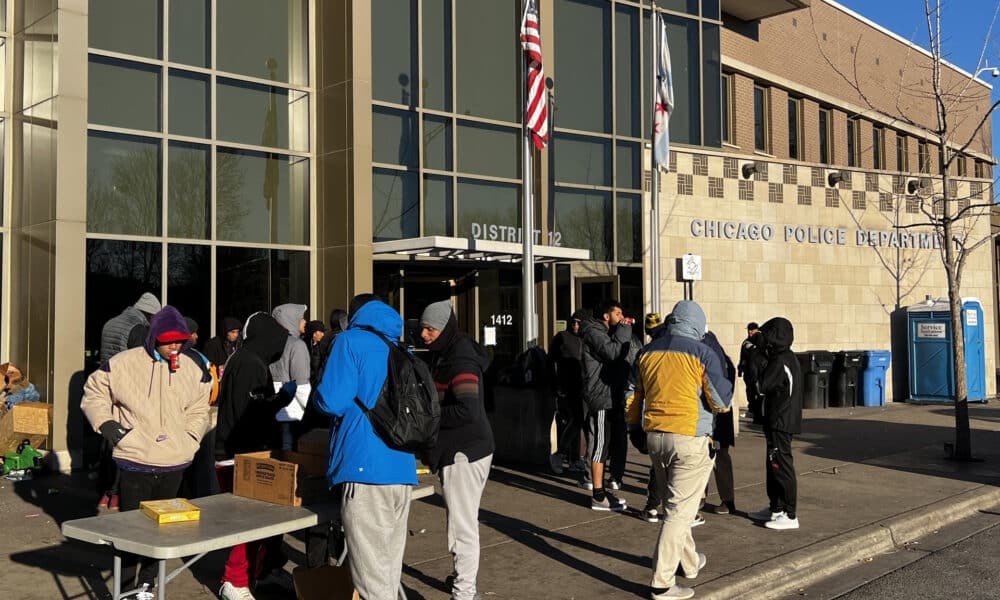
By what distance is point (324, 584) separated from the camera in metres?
5.60

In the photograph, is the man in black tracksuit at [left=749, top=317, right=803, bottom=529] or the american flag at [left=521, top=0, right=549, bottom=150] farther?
the american flag at [left=521, top=0, right=549, bottom=150]

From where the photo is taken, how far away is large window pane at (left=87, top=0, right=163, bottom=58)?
40.4 ft

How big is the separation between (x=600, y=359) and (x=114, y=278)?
6.62 meters

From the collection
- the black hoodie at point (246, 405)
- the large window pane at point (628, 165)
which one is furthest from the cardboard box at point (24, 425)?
the large window pane at point (628, 165)

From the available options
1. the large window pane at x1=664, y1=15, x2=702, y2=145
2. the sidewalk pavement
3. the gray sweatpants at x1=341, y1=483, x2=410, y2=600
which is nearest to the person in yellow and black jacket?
the sidewalk pavement

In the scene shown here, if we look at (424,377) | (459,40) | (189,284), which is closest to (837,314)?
(459,40)

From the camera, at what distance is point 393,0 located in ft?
49.5

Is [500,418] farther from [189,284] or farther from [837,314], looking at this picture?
[837,314]

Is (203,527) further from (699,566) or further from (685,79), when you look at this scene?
(685,79)

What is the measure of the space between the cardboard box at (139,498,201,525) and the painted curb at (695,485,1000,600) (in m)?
3.23

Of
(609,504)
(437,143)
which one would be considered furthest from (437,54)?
(609,504)

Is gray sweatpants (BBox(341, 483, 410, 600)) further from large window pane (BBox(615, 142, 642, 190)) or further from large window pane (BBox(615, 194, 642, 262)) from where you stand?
large window pane (BBox(615, 142, 642, 190))

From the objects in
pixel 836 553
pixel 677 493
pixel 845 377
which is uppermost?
pixel 845 377

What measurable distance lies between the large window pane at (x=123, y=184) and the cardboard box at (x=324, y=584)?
8025 millimetres
